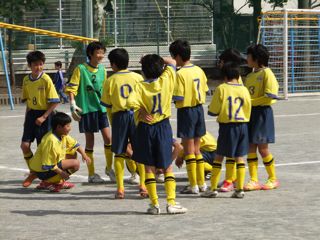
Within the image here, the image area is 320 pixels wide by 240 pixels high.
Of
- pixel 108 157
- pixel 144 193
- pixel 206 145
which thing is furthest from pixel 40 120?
pixel 206 145

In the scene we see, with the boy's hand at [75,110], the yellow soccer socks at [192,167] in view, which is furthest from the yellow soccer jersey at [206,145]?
the boy's hand at [75,110]

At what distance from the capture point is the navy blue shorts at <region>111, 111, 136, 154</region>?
11852mm

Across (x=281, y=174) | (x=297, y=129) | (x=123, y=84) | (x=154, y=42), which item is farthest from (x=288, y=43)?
(x=123, y=84)

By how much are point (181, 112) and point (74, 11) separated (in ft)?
89.1

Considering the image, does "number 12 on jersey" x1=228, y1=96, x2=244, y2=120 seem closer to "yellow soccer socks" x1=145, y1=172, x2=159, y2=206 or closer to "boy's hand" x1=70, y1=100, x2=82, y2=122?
"yellow soccer socks" x1=145, y1=172, x2=159, y2=206

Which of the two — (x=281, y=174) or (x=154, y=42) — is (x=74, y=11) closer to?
(x=154, y=42)

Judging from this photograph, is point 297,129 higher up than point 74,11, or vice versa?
point 74,11

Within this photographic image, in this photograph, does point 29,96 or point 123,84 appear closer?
point 123,84

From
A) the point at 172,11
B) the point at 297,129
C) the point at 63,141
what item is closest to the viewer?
the point at 63,141

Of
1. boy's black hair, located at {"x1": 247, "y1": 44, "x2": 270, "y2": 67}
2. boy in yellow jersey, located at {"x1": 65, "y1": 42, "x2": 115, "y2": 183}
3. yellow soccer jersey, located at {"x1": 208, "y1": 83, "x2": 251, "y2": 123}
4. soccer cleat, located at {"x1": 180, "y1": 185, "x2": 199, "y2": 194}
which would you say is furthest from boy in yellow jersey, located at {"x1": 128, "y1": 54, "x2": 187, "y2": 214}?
boy in yellow jersey, located at {"x1": 65, "y1": 42, "x2": 115, "y2": 183}

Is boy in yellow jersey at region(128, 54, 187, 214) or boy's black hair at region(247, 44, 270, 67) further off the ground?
boy's black hair at region(247, 44, 270, 67)

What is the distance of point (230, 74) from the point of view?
38.2 ft

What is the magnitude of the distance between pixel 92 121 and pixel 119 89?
1268 mm

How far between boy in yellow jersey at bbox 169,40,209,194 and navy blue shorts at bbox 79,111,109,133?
1.42 metres
